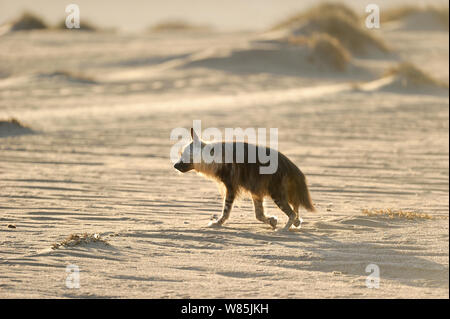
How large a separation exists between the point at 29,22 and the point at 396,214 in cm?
2931

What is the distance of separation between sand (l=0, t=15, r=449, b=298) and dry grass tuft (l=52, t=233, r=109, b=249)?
0.04m

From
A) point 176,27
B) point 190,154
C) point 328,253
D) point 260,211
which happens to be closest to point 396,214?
point 260,211

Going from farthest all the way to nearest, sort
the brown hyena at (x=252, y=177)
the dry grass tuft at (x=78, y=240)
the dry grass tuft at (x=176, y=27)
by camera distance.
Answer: the dry grass tuft at (x=176, y=27) → the brown hyena at (x=252, y=177) → the dry grass tuft at (x=78, y=240)

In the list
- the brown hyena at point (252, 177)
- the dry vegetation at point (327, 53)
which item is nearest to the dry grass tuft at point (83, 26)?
the dry vegetation at point (327, 53)

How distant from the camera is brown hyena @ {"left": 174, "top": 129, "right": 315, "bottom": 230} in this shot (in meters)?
9.41

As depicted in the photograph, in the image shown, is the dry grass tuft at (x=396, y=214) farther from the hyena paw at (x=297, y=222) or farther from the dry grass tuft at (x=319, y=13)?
the dry grass tuft at (x=319, y=13)

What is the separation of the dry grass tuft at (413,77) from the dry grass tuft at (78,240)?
16294 mm

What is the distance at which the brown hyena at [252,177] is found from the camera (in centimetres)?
941

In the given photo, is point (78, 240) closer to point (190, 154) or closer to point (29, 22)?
point (190, 154)

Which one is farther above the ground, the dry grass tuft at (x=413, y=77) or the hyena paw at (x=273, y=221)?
the dry grass tuft at (x=413, y=77)

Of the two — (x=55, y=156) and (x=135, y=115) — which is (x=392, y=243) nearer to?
(x=55, y=156)

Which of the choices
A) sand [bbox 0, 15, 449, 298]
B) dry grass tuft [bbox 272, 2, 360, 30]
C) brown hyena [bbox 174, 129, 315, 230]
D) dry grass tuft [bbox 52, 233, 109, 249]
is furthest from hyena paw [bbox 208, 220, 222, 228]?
dry grass tuft [bbox 272, 2, 360, 30]

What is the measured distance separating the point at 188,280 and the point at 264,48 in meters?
20.4

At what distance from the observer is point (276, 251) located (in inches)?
331
